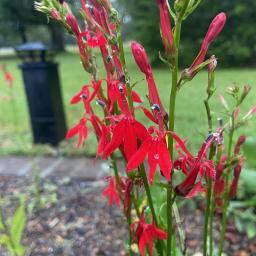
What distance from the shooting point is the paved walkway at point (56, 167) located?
322cm

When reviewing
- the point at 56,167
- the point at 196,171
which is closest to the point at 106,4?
the point at 196,171


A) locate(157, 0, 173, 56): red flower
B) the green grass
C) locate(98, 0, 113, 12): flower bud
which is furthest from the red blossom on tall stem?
the green grass

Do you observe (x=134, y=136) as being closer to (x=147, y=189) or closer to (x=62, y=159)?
(x=147, y=189)

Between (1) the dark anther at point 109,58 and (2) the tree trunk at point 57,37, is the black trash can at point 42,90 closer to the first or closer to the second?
(1) the dark anther at point 109,58

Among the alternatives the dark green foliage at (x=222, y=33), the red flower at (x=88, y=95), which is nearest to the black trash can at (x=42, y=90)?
the red flower at (x=88, y=95)

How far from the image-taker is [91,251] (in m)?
2.18

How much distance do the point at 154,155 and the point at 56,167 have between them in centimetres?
A: 278

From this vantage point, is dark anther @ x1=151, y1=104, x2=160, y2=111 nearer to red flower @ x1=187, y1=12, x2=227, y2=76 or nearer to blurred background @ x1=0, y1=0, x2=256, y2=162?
red flower @ x1=187, y1=12, x2=227, y2=76

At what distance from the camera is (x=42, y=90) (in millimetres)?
4008

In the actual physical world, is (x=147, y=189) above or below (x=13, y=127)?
above

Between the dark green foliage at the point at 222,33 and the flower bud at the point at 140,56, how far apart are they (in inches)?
420

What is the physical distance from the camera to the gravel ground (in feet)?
7.20

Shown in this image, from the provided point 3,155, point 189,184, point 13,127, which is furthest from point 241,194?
point 13,127

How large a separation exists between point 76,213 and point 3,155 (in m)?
1.42
